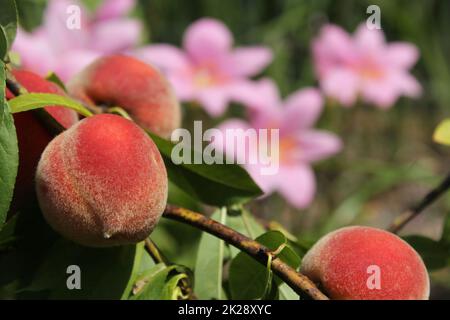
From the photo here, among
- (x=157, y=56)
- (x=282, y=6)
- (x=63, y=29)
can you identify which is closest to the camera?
(x=63, y=29)

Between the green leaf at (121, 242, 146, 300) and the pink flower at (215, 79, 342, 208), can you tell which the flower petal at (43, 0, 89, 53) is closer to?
the pink flower at (215, 79, 342, 208)

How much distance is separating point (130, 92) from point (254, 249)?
0.17m

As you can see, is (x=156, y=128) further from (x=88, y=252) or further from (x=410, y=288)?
(x=410, y=288)

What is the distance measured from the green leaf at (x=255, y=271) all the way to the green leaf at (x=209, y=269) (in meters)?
0.03

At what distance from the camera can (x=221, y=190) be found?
0.53 m

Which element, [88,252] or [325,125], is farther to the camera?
[325,125]

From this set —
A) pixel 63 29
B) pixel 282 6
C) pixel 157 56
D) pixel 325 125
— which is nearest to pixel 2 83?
pixel 63 29

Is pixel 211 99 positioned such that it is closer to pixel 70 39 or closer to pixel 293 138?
pixel 293 138

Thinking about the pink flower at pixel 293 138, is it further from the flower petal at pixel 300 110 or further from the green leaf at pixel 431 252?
the green leaf at pixel 431 252

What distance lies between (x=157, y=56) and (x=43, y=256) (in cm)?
86

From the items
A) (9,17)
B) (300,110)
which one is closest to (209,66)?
(300,110)

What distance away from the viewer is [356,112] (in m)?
2.09

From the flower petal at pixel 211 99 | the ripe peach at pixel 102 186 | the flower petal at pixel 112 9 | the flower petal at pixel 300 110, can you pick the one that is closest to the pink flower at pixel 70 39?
the flower petal at pixel 112 9

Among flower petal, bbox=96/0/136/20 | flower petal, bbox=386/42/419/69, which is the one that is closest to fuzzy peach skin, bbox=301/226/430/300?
flower petal, bbox=96/0/136/20
